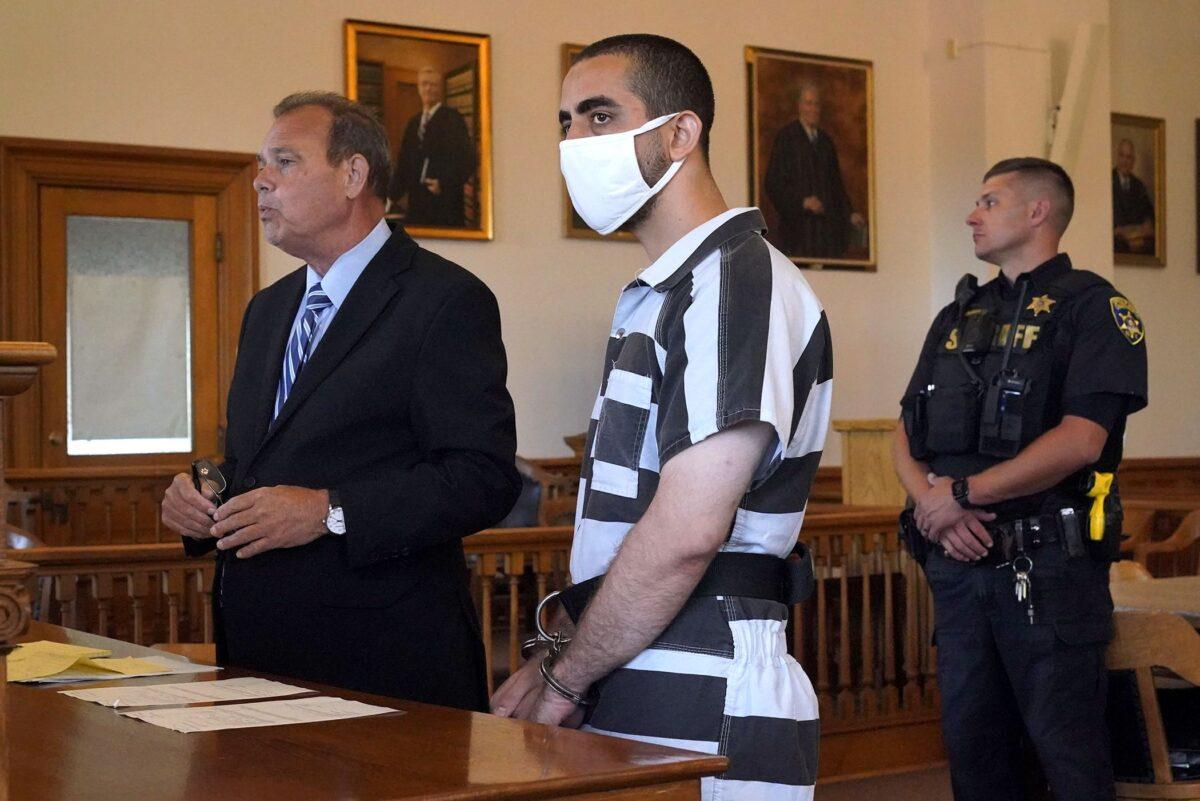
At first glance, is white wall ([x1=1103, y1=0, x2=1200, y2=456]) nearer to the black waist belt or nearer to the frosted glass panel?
the frosted glass panel

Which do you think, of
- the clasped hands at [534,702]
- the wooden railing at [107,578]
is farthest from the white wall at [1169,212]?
the clasped hands at [534,702]

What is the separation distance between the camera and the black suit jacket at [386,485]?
2459 millimetres

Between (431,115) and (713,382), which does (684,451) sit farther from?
(431,115)

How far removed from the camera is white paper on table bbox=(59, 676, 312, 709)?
183 centimetres

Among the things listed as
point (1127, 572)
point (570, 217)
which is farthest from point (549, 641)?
point (570, 217)

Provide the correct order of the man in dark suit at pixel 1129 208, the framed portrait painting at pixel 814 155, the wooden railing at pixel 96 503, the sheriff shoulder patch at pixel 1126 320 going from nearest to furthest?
1. the sheriff shoulder patch at pixel 1126 320
2. the wooden railing at pixel 96 503
3. the framed portrait painting at pixel 814 155
4. the man in dark suit at pixel 1129 208

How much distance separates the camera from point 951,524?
3.52 m

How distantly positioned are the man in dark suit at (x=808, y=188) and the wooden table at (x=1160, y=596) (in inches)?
212

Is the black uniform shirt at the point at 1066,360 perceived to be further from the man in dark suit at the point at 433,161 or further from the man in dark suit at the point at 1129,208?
the man in dark suit at the point at 1129,208

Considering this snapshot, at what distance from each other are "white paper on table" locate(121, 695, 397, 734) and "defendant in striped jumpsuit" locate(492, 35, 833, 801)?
28 cm

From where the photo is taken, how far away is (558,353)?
8.64 meters

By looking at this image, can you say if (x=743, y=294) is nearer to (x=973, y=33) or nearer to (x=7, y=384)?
(x=7, y=384)

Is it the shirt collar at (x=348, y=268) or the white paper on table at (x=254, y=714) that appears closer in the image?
the white paper on table at (x=254, y=714)

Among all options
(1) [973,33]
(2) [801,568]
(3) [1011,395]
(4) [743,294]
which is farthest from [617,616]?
(1) [973,33]
